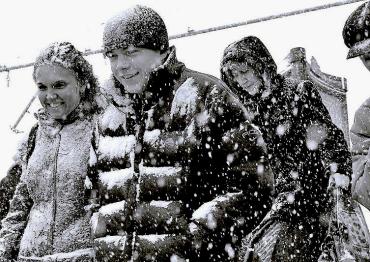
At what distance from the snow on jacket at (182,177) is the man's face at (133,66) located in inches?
2.6

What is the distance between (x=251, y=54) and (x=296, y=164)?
1109 mm

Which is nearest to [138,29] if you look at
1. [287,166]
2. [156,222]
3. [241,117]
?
[241,117]

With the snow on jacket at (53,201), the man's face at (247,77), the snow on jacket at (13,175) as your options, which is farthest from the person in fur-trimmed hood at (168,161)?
the man's face at (247,77)

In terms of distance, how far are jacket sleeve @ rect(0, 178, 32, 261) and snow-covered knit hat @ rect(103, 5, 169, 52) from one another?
1.33 metres

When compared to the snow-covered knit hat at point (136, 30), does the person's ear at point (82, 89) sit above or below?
below

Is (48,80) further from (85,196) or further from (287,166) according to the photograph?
(287,166)

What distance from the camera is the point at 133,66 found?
3.58 meters

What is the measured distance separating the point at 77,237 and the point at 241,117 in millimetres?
1291

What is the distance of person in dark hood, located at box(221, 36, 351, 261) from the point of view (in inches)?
196

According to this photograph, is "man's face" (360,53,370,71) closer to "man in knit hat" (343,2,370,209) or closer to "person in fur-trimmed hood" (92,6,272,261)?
"man in knit hat" (343,2,370,209)

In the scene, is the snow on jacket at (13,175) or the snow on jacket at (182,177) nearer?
the snow on jacket at (182,177)

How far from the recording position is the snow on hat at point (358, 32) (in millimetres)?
3930

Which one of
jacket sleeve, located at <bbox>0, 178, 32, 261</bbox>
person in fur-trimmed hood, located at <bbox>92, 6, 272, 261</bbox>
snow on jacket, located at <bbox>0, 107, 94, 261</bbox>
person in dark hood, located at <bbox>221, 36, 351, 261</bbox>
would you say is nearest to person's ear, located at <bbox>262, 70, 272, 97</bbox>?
person in dark hood, located at <bbox>221, 36, 351, 261</bbox>

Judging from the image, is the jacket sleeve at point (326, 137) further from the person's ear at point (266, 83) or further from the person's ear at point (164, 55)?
the person's ear at point (164, 55)
